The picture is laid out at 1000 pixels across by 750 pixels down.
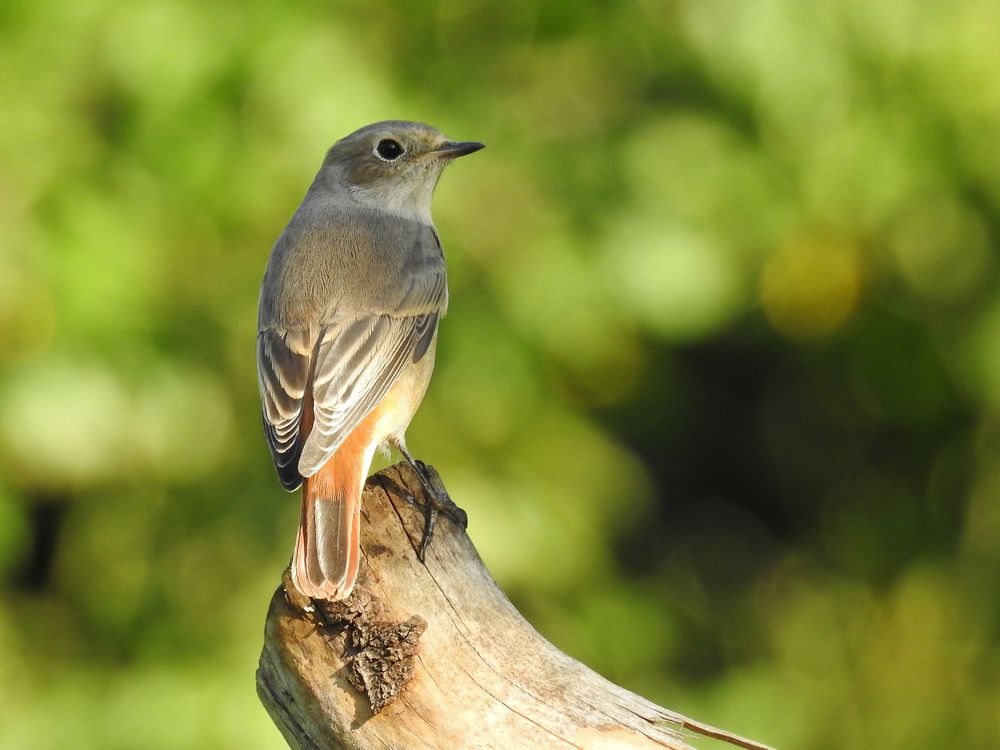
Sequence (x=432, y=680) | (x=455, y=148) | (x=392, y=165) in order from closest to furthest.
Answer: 1. (x=432, y=680)
2. (x=455, y=148)
3. (x=392, y=165)

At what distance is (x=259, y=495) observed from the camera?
4934mm

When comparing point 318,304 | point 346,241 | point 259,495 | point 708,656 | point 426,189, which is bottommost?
point 708,656

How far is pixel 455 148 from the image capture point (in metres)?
4.97

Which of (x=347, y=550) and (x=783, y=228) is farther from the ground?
(x=783, y=228)

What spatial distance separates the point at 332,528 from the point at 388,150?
2164 millimetres

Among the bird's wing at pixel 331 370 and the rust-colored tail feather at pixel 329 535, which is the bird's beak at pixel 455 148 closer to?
the bird's wing at pixel 331 370

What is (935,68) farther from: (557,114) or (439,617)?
(439,617)

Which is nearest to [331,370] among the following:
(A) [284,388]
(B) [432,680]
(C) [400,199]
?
(A) [284,388]

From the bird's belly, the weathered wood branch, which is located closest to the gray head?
the bird's belly

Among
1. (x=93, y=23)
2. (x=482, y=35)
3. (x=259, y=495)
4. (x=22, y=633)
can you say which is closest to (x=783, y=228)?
(x=482, y=35)

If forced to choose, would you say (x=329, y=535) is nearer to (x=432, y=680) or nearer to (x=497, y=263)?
(x=432, y=680)

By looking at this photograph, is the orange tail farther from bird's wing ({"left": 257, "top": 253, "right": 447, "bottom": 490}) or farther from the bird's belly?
the bird's belly

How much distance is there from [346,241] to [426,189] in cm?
54

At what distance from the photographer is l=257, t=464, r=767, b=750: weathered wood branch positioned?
306cm
